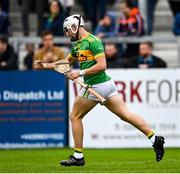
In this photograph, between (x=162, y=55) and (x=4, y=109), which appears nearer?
(x=4, y=109)

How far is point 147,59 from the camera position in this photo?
21.0 metres

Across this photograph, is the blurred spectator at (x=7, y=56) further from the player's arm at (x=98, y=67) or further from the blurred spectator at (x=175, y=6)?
the player's arm at (x=98, y=67)

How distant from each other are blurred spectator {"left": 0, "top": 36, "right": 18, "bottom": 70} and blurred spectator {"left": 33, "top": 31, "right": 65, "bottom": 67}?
0.61 meters

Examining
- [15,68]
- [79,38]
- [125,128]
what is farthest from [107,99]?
[15,68]

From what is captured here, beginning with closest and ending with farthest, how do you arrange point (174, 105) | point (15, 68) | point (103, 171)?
point (103, 171)
point (174, 105)
point (15, 68)

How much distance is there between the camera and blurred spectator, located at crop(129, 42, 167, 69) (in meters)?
20.8

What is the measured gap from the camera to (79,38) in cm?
1505

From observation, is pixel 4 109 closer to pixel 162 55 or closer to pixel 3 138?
pixel 3 138

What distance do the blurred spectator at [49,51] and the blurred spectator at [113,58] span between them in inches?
40.5

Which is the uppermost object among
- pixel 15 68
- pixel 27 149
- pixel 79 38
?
pixel 79 38

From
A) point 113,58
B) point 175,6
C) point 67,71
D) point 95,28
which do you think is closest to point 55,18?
point 95,28

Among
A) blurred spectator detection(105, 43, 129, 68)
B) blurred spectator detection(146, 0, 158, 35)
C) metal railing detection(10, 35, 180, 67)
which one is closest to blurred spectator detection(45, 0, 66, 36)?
metal railing detection(10, 35, 180, 67)

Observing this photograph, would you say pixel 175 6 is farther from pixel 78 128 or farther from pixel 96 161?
pixel 78 128

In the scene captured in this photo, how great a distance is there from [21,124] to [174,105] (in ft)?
10.6
